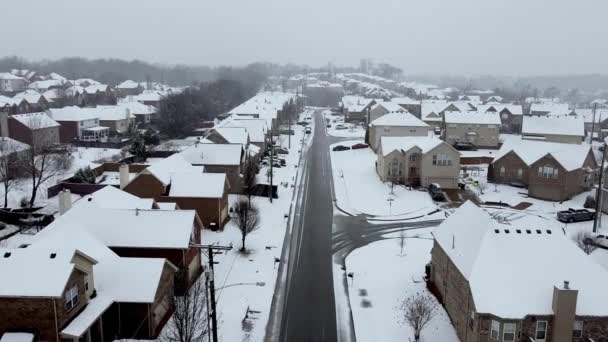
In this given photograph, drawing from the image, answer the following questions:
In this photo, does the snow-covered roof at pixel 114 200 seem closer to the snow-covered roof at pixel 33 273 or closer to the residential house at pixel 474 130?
the snow-covered roof at pixel 33 273

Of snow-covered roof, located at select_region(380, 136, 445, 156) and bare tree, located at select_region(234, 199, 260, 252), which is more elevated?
snow-covered roof, located at select_region(380, 136, 445, 156)

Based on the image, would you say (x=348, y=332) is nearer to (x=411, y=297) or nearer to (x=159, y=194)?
(x=411, y=297)

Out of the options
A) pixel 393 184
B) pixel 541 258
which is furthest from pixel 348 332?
pixel 393 184

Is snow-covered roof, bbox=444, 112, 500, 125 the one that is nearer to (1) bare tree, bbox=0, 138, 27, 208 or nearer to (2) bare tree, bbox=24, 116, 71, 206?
(2) bare tree, bbox=24, 116, 71, 206

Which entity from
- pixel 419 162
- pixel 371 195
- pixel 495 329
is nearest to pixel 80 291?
pixel 495 329

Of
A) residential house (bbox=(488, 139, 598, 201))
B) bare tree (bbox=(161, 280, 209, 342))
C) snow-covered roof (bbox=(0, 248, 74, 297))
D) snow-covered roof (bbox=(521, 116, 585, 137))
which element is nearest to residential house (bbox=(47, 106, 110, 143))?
Answer: residential house (bbox=(488, 139, 598, 201))
